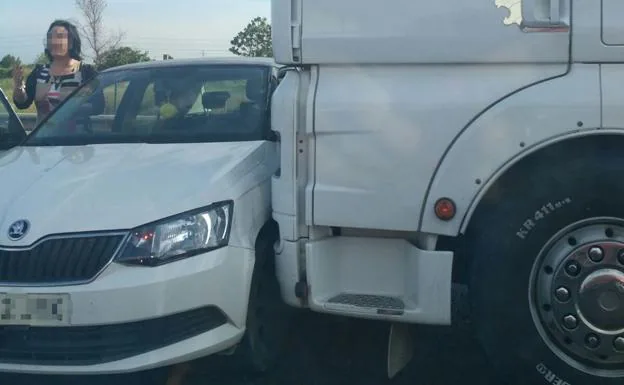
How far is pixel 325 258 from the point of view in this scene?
4.59 metres

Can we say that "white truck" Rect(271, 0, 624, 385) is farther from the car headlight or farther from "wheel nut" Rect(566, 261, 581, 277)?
the car headlight

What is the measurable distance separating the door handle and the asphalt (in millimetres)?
1581

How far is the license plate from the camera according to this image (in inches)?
171

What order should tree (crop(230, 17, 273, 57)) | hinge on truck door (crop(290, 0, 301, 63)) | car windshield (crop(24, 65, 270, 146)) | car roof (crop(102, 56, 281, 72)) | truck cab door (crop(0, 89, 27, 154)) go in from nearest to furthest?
hinge on truck door (crop(290, 0, 301, 63)) → car windshield (crop(24, 65, 270, 146)) → truck cab door (crop(0, 89, 27, 154)) → car roof (crop(102, 56, 281, 72)) → tree (crop(230, 17, 273, 57))

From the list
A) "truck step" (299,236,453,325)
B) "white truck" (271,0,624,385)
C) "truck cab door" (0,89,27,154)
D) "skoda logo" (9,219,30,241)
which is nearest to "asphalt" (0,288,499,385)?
"truck step" (299,236,453,325)

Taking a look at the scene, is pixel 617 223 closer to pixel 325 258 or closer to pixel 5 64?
pixel 325 258

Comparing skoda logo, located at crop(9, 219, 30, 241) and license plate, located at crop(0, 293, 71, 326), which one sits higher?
skoda logo, located at crop(9, 219, 30, 241)

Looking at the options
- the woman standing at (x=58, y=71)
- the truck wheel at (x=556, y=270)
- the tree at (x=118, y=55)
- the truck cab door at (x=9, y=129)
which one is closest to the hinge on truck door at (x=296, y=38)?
the truck wheel at (x=556, y=270)

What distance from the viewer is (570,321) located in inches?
165

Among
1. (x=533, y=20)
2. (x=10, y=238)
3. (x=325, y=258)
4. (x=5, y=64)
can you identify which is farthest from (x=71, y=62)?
(x=5, y=64)

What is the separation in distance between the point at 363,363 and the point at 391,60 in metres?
1.93

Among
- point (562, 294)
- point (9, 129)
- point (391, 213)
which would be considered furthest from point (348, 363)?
point (9, 129)

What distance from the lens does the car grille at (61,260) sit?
4.38 metres

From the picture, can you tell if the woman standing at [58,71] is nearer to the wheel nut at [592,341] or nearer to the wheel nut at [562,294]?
the wheel nut at [562,294]
